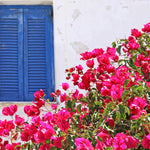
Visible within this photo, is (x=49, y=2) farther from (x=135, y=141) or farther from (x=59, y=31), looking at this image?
(x=135, y=141)

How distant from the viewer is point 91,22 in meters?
4.15

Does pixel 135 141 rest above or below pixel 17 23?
below

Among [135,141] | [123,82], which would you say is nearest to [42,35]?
[123,82]

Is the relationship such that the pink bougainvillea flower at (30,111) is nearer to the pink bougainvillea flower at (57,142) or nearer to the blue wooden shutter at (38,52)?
the pink bougainvillea flower at (57,142)

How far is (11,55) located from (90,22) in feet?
3.50

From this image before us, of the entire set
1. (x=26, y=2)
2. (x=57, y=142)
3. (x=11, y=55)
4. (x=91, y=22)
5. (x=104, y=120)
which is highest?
(x=26, y=2)

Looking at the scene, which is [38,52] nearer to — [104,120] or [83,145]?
[104,120]

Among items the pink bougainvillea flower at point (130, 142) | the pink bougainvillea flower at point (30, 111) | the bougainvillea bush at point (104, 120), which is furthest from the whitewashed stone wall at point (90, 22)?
the pink bougainvillea flower at point (130, 142)

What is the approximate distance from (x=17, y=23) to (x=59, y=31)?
560 millimetres

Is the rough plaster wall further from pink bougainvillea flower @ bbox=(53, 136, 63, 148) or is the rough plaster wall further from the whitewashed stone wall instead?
pink bougainvillea flower @ bbox=(53, 136, 63, 148)

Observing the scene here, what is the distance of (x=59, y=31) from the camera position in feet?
13.5

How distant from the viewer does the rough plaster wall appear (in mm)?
4090

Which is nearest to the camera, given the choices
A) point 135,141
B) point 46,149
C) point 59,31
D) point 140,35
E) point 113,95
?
point 135,141

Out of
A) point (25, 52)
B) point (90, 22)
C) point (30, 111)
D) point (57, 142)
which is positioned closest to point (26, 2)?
point (25, 52)
